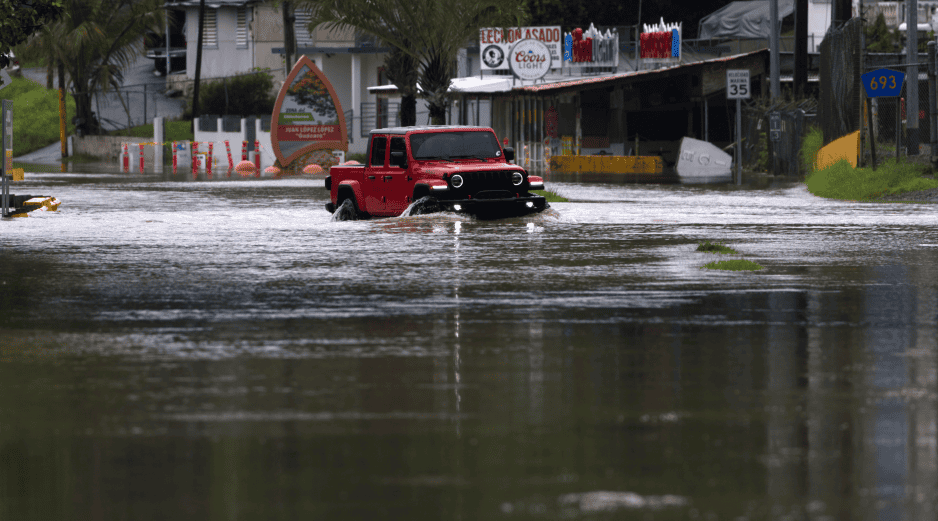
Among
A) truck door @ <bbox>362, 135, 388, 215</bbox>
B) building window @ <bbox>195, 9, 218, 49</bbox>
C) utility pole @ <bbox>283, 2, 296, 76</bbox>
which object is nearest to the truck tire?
truck door @ <bbox>362, 135, 388, 215</bbox>

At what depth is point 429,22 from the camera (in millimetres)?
32125

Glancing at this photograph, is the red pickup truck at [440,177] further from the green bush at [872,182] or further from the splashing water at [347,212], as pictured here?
the green bush at [872,182]

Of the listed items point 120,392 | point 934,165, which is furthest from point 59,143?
point 120,392

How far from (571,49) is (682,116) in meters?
6.01

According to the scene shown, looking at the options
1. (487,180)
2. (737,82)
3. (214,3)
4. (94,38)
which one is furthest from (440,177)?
(214,3)

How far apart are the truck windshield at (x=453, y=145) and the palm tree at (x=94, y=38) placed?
140ft

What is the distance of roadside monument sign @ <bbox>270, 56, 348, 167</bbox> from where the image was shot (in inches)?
2023

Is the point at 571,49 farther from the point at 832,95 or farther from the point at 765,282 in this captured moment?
the point at 765,282

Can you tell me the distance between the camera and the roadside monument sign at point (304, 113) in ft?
169

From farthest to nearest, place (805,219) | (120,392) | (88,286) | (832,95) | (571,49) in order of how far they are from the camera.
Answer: (571,49) < (832,95) < (805,219) < (88,286) < (120,392)

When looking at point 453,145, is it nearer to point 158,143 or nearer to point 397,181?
point 397,181

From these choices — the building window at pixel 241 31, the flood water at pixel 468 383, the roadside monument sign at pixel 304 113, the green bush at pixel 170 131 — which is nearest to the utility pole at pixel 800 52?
the roadside monument sign at pixel 304 113

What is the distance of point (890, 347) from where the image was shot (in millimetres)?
9656

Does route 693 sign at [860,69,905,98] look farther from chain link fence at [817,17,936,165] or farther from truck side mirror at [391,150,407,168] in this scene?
truck side mirror at [391,150,407,168]
